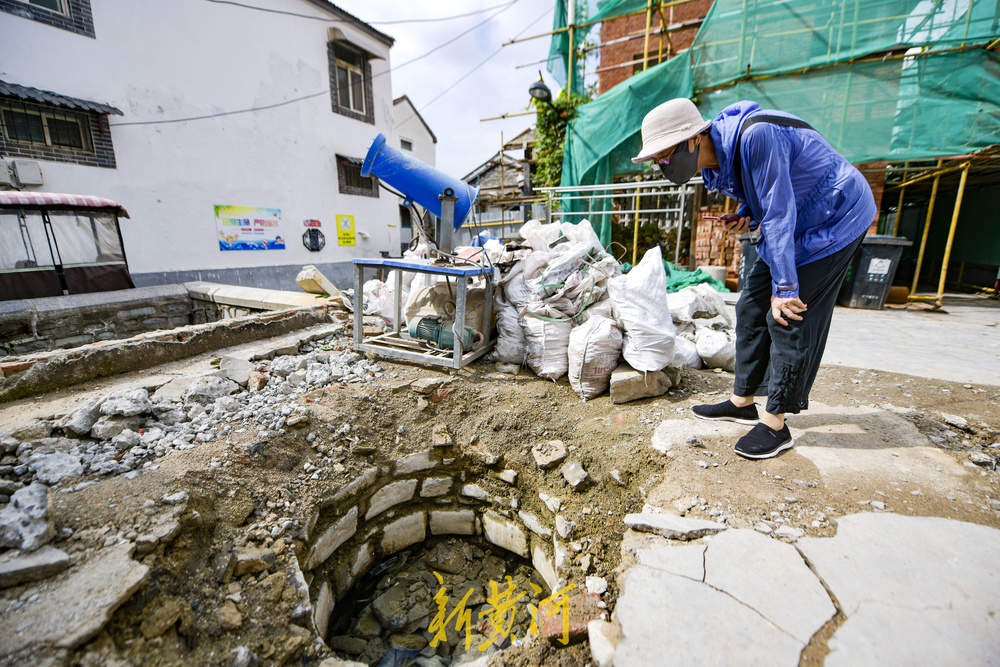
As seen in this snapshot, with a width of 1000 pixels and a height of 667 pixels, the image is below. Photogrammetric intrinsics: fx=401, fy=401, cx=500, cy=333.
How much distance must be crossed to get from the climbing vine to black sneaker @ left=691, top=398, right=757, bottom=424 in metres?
5.88

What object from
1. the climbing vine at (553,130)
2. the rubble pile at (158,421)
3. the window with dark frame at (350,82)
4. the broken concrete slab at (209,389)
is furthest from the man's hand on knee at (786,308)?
the window with dark frame at (350,82)

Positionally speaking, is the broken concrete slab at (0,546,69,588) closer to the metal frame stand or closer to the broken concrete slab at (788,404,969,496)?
the metal frame stand

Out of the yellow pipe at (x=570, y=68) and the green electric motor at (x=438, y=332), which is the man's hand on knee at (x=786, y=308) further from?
the yellow pipe at (x=570, y=68)

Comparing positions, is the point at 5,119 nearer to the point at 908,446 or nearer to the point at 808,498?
the point at 808,498

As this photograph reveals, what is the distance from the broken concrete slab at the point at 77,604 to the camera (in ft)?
3.47

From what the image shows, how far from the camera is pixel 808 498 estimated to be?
151 cm

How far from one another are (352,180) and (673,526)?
10789 millimetres

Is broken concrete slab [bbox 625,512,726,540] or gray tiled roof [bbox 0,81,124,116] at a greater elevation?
gray tiled roof [bbox 0,81,124,116]

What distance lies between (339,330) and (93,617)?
113 inches

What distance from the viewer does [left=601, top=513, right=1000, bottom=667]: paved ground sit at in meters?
1.00

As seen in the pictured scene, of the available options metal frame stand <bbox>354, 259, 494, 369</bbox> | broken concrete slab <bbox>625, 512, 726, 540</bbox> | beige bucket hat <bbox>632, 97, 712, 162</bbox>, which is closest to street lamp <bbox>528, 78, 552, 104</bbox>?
metal frame stand <bbox>354, 259, 494, 369</bbox>

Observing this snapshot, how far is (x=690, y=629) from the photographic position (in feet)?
3.54

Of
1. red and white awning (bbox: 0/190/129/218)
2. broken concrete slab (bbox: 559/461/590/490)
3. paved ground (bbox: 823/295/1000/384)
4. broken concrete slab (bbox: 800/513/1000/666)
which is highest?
red and white awning (bbox: 0/190/129/218)

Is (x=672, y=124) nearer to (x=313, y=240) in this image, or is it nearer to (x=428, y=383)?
(x=428, y=383)
